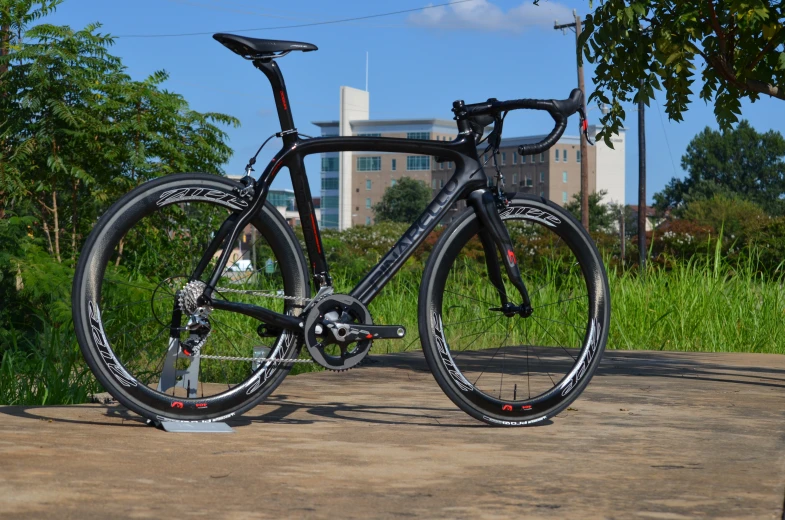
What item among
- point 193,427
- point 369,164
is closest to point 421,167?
point 369,164

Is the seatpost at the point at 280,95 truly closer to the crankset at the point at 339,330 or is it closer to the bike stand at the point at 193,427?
the crankset at the point at 339,330

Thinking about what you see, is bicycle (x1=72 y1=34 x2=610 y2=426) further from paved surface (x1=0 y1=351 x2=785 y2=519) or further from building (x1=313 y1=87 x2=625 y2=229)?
building (x1=313 y1=87 x2=625 y2=229)

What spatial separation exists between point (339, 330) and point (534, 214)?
90cm

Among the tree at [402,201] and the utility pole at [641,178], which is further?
the tree at [402,201]

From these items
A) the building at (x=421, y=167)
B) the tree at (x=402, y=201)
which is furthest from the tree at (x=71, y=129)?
the building at (x=421, y=167)

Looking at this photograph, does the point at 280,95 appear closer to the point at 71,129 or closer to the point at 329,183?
the point at 71,129

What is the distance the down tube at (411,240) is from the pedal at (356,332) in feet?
0.34

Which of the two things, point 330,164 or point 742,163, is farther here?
point 330,164

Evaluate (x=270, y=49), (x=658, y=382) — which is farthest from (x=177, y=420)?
(x=658, y=382)

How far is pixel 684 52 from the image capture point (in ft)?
17.5

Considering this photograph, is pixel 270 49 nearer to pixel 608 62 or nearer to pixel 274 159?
pixel 274 159

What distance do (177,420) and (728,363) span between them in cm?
438

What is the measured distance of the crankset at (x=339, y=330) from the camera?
12.3 ft

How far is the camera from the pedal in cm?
375
